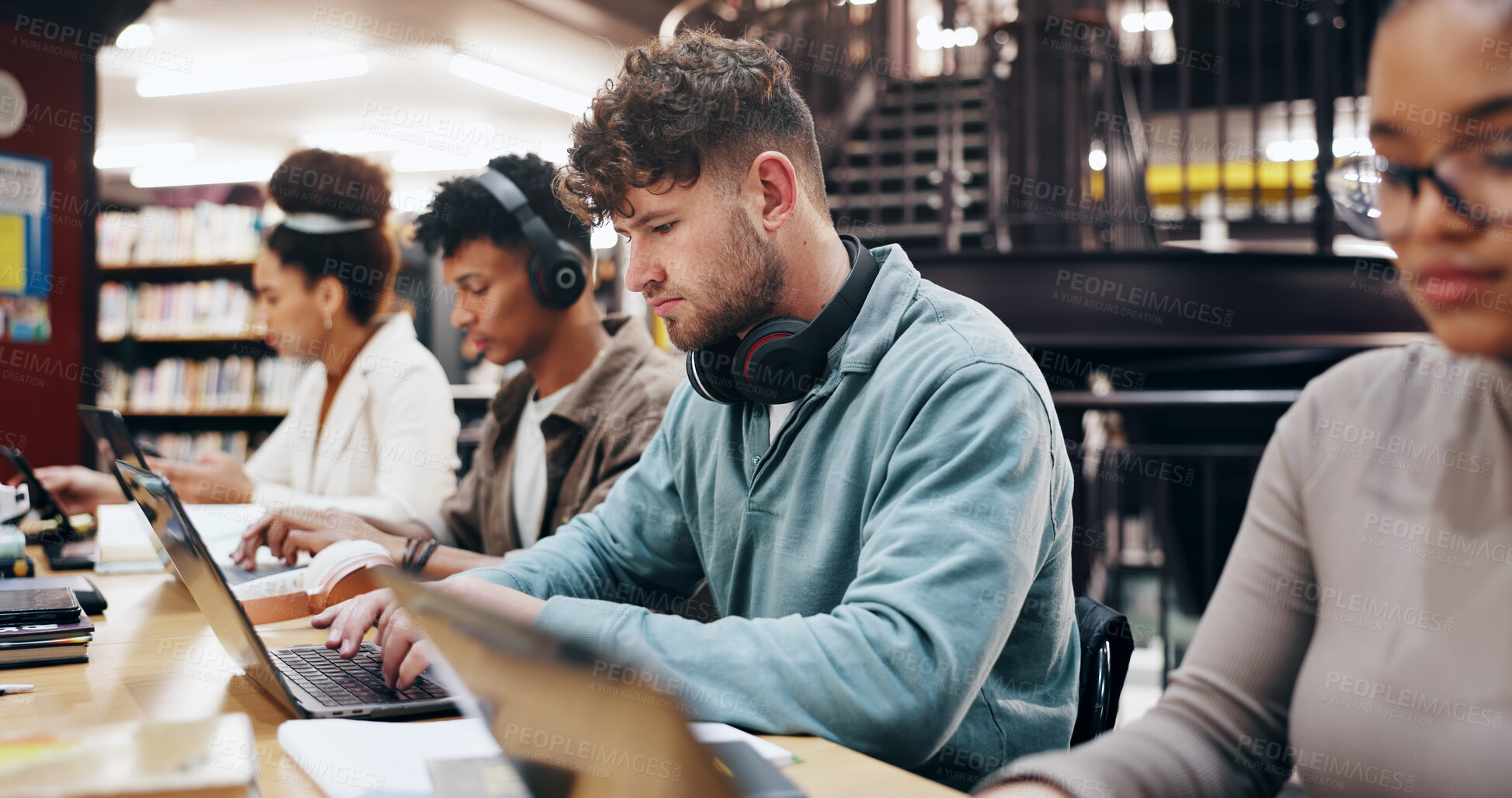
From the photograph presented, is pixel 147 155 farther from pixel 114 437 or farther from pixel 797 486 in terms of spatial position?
pixel 797 486

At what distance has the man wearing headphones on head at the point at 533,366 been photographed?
183 centimetres

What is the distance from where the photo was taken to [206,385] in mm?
6184

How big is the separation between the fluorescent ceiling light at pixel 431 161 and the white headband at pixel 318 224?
5.58m

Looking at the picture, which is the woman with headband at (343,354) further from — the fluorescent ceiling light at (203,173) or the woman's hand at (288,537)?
the fluorescent ceiling light at (203,173)

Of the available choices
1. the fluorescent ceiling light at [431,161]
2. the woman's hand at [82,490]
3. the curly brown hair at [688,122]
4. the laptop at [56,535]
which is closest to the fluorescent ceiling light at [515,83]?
the fluorescent ceiling light at [431,161]

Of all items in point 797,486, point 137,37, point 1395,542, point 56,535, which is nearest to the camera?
point 1395,542

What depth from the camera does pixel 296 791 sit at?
787 mm

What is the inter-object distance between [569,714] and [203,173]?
9852 mm

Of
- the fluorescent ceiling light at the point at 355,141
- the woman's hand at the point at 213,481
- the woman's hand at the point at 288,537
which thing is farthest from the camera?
the fluorescent ceiling light at the point at 355,141

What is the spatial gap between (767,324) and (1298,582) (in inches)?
25.1

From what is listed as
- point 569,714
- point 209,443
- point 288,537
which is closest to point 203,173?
point 209,443

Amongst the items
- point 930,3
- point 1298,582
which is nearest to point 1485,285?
point 1298,582

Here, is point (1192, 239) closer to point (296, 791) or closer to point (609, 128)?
point (609, 128)

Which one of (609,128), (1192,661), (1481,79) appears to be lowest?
(1192,661)
